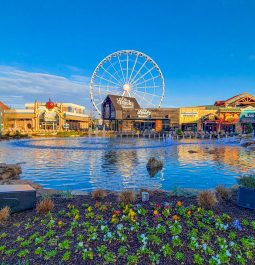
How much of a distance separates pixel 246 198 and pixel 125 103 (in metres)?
56.4

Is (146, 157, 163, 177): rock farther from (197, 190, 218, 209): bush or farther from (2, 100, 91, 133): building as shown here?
(2, 100, 91, 133): building

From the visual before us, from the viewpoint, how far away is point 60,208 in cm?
614

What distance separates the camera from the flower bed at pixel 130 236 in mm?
4055

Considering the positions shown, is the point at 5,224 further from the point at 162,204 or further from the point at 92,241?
the point at 162,204

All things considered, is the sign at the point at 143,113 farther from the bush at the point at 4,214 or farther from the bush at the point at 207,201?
the bush at the point at 4,214

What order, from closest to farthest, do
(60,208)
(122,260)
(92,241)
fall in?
(122,260) < (92,241) < (60,208)

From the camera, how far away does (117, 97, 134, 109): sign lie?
198 feet

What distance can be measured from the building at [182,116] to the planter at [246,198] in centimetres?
5315

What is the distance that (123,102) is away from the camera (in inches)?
2406

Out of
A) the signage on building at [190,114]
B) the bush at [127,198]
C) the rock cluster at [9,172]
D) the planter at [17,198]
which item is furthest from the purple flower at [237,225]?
the signage on building at [190,114]

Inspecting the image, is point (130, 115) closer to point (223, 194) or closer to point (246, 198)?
point (223, 194)

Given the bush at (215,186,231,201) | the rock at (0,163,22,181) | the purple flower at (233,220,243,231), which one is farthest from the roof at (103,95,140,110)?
the purple flower at (233,220,243,231)

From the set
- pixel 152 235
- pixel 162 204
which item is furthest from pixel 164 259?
pixel 162 204

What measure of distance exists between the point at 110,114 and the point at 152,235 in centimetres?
5680
